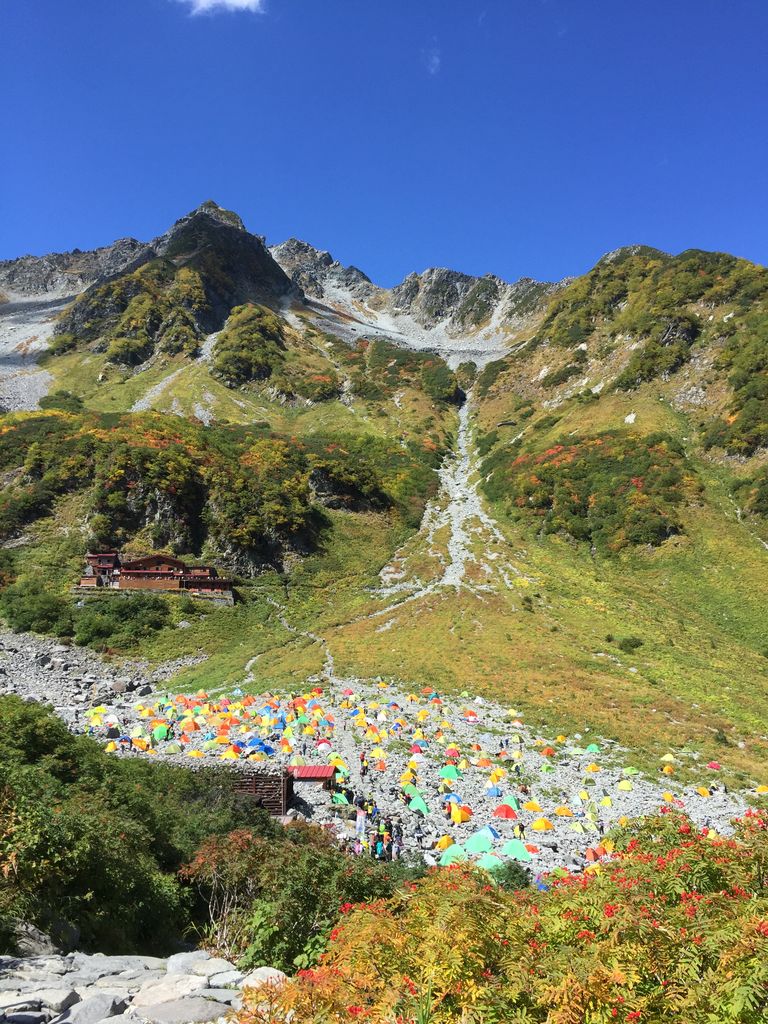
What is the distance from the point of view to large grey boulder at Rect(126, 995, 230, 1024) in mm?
6137

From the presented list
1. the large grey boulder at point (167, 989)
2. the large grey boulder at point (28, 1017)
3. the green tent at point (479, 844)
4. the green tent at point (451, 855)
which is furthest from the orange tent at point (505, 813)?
the large grey boulder at point (28, 1017)

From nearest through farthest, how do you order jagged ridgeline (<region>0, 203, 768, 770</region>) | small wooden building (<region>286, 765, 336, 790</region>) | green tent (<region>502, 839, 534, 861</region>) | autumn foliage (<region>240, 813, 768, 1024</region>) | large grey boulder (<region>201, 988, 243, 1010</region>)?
autumn foliage (<region>240, 813, 768, 1024</region>)
large grey boulder (<region>201, 988, 243, 1010</region>)
green tent (<region>502, 839, 534, 861</region>)
small wooden building (<region>286, 765, 336, 790</region>)
jagged ridgeline (<region>0, 203, 768, 770</region>)

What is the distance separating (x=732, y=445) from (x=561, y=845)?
60877mm

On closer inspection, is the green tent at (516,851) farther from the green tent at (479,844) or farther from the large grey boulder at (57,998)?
the large grey boulder at (57,998)

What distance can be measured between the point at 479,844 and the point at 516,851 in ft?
3.93

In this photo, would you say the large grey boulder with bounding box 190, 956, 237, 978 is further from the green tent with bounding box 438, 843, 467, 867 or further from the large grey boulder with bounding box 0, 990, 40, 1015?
the green tent with bounding box 438, 843, 467, 867

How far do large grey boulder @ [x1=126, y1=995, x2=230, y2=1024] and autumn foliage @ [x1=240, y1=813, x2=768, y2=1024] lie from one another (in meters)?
1.07

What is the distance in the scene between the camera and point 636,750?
2641 cm

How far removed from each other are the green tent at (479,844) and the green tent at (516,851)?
494 millimetres

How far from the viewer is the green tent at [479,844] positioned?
17922mm

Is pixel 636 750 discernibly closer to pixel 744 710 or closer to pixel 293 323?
pixel 744 710

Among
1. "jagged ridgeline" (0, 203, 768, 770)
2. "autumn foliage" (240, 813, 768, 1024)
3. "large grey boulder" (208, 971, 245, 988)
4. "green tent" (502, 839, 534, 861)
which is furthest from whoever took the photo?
"jagged ridgeline" (0, 203, 768, 770)

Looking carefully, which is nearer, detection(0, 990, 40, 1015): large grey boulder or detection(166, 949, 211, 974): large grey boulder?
detection(0, 990, 40, 1015): large grey boulder

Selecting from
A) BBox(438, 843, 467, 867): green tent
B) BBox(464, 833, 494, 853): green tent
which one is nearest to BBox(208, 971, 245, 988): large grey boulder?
BBox(438, 843, 467, 867): green tent
